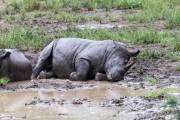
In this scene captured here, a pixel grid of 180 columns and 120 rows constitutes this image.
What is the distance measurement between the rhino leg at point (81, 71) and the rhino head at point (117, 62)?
350 millimetres

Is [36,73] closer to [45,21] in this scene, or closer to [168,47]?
[168,47]

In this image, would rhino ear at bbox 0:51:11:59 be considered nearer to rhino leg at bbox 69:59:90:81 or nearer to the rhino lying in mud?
the rhino lying in mud

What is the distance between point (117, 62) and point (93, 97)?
2097 millimetres

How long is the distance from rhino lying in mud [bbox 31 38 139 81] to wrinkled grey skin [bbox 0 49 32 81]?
485 mm

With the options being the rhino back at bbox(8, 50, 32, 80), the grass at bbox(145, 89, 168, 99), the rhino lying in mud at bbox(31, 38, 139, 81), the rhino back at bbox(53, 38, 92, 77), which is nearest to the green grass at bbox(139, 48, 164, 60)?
the rhino lying in mud at bbox(31, 38, 139, 81)

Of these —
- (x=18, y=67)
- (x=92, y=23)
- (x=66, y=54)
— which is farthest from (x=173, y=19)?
(x=18, y=67)

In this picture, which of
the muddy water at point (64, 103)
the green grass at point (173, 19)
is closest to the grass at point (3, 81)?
the muddy water at point (64, 103)

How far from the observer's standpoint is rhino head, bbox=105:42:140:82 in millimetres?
11602

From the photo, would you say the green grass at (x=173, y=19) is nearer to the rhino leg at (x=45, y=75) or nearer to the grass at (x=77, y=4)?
the grass at (x=77, y=4)

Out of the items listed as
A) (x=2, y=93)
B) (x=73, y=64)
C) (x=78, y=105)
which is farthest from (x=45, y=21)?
(x=78, y=105)

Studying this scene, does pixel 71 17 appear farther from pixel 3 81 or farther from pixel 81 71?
pixel 3 81

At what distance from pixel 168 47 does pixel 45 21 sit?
219 inches

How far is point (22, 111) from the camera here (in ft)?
29.4

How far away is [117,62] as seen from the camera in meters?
11.9
